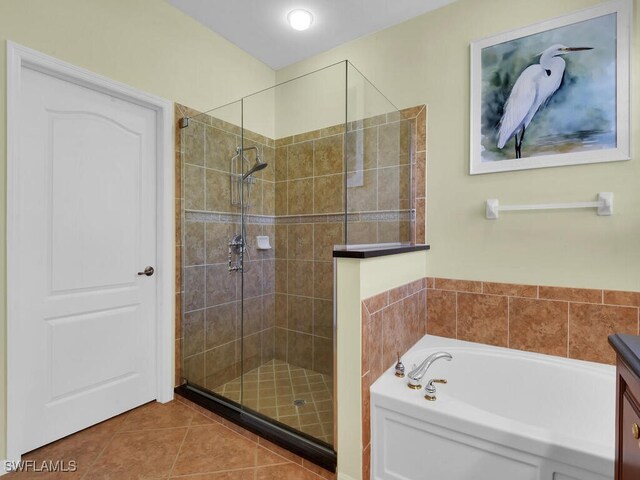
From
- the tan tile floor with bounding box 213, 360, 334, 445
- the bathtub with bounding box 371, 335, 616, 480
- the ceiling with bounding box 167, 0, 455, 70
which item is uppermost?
the ceiling with bounding box 167, 0, 455, 70

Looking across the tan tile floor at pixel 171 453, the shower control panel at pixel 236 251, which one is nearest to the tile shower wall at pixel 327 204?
the shower control panel at pixel 236 251

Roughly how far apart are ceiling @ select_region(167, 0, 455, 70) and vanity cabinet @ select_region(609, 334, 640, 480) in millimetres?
2269

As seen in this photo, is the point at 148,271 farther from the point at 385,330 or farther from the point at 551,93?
the point at 551,93

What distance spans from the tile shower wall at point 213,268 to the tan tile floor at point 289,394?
9 cm

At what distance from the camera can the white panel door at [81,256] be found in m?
1.69

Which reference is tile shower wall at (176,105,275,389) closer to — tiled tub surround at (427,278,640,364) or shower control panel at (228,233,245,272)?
shower control panel at (228,233,245,272)

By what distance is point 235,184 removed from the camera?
236 centimetres

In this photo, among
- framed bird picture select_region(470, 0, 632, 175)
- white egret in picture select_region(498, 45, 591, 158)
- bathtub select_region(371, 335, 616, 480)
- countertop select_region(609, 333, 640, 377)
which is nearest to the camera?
countertop select_region(609, 333, 640, 377)

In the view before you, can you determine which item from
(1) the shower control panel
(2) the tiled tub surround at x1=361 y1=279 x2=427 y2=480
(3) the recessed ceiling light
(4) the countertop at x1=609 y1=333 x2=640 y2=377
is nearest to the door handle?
(1) the shower control panel

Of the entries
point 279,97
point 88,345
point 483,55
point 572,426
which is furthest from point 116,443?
point 483,55

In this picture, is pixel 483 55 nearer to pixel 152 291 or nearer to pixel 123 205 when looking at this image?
pixel 123 205

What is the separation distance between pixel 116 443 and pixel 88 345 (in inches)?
22.4

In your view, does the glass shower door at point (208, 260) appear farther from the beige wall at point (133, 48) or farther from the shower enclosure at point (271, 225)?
the beige wall at point (133, 48)

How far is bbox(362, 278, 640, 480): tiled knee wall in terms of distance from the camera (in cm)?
160
